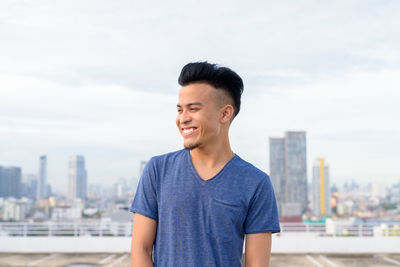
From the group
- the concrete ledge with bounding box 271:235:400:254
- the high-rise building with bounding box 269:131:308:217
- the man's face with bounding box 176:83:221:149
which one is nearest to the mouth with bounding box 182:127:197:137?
the man's face with bounding box 176:83:221:149

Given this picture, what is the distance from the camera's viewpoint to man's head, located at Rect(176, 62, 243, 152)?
1521 millimetres

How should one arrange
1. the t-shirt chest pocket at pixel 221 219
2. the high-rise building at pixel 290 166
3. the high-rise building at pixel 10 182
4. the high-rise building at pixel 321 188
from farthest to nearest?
the high-rise building at pixel 290 166 < the high-rise building at pixel 321 188 < the high-rise building at pixel 10 182 < the t-shirt chest pocket at pixel 221 219

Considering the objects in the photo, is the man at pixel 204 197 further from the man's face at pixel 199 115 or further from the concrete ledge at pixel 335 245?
the concrete ledge at pixel 335 245

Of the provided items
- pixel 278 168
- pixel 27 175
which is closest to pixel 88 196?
pixel 27 175

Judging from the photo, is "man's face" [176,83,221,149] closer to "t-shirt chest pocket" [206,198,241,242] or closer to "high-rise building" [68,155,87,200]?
"t-shirt chest pocket" [206,198,241,242]

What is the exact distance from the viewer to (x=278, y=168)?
170 m

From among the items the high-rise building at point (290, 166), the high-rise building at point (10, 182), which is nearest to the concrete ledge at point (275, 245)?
the high-rise building at point (10, 182)

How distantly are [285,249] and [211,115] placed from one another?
12.4 meters

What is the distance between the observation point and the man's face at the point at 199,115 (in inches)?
59.7

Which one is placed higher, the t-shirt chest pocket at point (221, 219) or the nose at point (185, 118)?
the nose at point (185, 118)

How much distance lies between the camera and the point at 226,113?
61.9 inches

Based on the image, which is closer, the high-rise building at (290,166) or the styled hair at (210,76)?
the styled hair at (210,76)

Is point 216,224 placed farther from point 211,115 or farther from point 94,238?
point 94,238

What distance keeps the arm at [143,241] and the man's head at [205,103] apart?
1.01 feet
